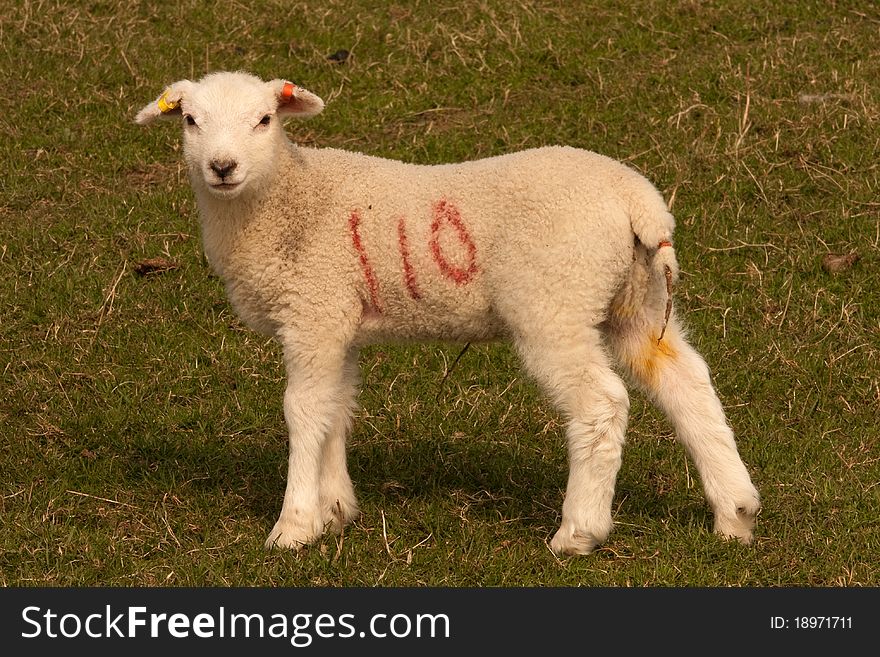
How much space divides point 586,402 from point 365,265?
1169 mm

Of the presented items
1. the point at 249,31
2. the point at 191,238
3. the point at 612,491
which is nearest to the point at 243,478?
the point at 612,491

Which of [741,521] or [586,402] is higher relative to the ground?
[586,402]

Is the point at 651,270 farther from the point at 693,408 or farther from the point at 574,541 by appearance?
the point at 574,541

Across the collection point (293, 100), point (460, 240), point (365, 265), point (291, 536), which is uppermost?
point (293, 100)

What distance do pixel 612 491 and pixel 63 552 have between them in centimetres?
244

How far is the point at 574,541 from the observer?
643cm

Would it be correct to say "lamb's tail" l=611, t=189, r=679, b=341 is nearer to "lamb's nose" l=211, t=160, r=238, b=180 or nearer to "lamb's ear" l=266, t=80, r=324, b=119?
"lamb's ear" l=266, t=80, r=324, b=119

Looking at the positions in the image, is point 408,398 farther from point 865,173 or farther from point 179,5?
point 179,5

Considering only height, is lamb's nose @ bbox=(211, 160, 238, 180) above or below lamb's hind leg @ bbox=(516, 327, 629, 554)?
above

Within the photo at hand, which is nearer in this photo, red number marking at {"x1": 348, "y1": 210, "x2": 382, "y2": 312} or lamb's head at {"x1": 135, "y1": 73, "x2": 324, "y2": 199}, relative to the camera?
lamb's head at {"x1": 135, "y1": 73, "x2": 324, "y2": 199}

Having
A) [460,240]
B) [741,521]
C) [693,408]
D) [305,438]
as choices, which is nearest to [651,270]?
[693,408]

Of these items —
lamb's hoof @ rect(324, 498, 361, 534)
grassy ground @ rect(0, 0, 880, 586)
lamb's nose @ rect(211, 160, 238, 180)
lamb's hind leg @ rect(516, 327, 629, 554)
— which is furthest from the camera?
lamb's hoof @ rect(324, 498, 361, 534)

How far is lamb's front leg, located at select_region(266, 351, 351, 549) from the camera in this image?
6.57 meters

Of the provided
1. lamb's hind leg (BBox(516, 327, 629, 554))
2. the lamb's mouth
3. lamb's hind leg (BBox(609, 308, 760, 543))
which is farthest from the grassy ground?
the lamb's mouth
